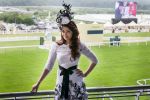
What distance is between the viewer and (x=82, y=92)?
2.10m

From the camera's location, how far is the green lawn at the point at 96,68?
2729mm

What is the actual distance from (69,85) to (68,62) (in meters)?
0.14

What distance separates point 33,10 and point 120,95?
99 centimetres

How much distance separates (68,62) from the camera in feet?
6.77

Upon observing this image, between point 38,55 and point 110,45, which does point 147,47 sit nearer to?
point 110,45

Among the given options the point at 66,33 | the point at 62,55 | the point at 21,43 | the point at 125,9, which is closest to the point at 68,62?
the point at 62,55

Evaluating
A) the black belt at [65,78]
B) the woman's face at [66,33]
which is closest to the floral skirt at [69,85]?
the black belt at [65,78]

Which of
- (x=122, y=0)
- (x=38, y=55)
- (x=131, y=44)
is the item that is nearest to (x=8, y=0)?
(x=38, y=55)

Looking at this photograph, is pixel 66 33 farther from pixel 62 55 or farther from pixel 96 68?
pixel 96 68

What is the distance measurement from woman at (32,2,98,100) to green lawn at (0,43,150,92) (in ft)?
2.22

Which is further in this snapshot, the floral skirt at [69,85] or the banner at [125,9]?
the banner at [125,9]

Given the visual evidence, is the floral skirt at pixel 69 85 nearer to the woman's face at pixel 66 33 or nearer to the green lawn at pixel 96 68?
the woman's face at pixel 66 33

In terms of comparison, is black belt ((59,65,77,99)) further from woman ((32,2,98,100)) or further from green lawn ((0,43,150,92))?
green lawn ((0,43,150,92))

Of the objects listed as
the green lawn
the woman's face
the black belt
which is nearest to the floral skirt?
the black belt
